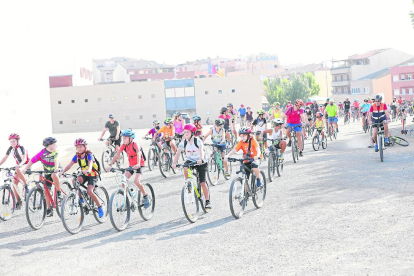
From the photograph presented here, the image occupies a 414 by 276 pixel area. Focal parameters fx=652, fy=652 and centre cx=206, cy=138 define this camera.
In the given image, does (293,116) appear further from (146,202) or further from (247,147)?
(146,202)

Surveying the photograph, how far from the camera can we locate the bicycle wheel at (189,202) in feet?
37.5

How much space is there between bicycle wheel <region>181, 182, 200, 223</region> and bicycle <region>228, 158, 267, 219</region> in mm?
726

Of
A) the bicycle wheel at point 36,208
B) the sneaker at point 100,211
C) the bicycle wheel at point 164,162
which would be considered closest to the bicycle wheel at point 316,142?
the bicycle wheel at point 164,162

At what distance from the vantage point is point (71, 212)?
37.0 ft

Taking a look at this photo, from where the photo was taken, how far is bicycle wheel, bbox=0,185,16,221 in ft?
43.0

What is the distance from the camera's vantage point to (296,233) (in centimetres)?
1012

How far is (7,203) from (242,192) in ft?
16.1

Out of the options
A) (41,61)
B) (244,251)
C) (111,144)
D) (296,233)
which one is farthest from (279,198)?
(41,61)

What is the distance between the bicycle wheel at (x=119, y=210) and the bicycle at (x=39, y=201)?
170 centimetres

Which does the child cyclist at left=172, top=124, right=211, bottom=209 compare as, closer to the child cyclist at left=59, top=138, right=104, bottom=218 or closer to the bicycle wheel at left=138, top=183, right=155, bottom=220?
the bicycle wheel at left=138, top=183, right=155, bottom=220

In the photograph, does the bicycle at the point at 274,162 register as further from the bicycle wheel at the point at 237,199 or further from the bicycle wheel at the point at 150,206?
the bicycle wheel at the point at 150,206

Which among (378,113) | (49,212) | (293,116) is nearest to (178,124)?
(293,116)

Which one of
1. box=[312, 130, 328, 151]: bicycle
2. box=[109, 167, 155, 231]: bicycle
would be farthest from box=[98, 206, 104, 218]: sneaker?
box=[312, 130, 328, 151]: bicycle

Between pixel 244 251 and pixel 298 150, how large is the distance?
42.7 ft
